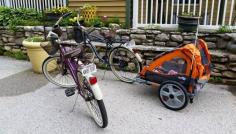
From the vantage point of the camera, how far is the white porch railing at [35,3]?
5.93m

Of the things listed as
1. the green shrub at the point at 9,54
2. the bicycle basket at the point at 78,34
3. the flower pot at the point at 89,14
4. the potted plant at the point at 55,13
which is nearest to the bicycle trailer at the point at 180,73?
the bicycle basket at the point at 78,34

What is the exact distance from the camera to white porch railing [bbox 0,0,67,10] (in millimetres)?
5930

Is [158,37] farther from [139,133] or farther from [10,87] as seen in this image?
[10,87]

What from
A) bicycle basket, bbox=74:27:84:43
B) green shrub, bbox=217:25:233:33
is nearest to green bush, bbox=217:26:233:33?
green shrub, bbox=217:25:233:33

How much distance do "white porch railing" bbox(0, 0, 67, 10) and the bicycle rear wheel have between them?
3469 mm

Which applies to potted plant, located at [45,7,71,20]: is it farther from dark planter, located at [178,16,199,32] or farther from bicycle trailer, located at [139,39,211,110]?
bicycle trailer, located at [139,39,211,110]

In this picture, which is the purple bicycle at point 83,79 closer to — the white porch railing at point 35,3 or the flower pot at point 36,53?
the flower pot at point 36,53

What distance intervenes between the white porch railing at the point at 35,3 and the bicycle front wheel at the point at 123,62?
238 centimetres

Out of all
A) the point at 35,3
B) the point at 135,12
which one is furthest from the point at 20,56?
the point at 135,12

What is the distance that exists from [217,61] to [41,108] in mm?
2757

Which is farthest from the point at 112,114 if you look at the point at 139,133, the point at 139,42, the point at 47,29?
the point at 47,29

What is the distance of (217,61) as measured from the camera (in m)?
3.97

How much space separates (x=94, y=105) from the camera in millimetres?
2881

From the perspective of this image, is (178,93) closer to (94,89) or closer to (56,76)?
(94,89)
